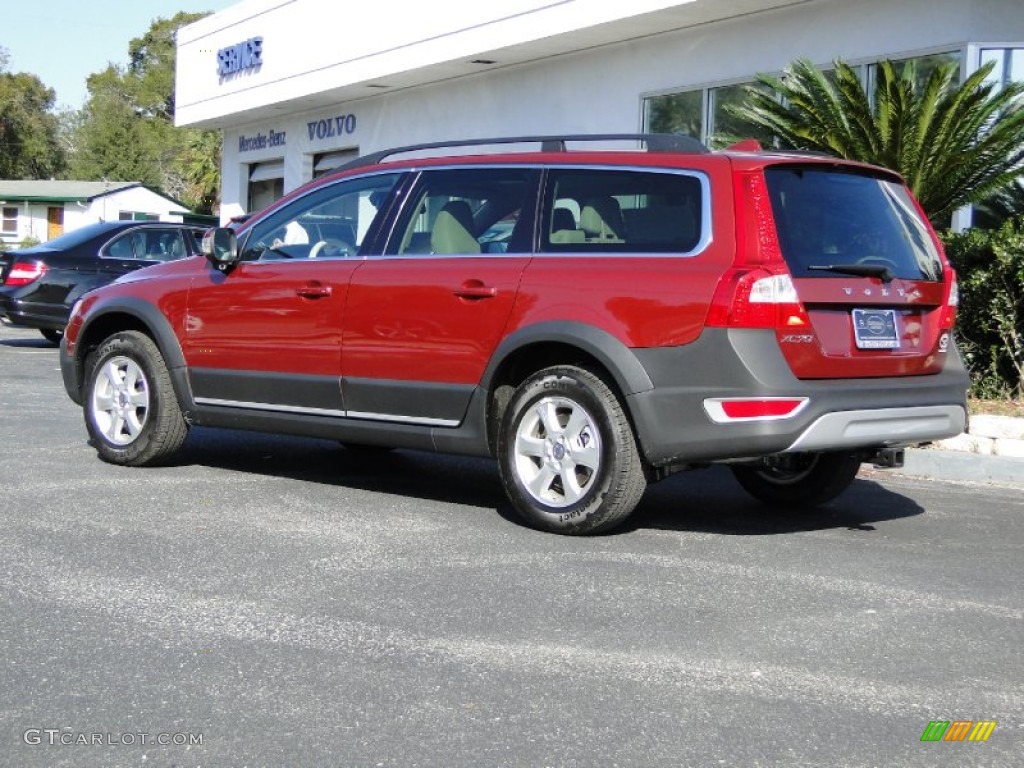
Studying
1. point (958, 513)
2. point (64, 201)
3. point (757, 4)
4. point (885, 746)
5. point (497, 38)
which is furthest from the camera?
point (64, 201)

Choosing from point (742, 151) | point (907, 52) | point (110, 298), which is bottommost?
point (110, 298)

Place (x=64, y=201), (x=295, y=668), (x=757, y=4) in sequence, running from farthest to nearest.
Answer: (x=64, y=201), (x=757, y=4), (x=295, y=668)

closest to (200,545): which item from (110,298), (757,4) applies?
(110,298)

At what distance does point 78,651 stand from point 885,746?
246 centimetres

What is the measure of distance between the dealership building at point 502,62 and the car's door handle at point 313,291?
8140 millimetres

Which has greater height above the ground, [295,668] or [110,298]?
[110,298]

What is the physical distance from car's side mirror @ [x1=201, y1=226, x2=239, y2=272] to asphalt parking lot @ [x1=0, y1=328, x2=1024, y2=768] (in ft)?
4.01

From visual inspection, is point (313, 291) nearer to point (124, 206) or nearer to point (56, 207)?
point (124, 206)

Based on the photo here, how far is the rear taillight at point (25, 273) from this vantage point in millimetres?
16219

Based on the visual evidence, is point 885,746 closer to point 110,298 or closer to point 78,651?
point 78,651

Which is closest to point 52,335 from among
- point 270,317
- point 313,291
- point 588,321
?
point 270,317

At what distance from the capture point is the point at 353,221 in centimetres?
745

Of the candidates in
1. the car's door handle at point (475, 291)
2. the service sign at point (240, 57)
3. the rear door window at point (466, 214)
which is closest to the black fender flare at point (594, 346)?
the car's door handle at point (475, 291)

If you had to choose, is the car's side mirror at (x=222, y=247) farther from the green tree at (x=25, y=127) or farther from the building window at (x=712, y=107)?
the green tree at (x=25, y=127)
